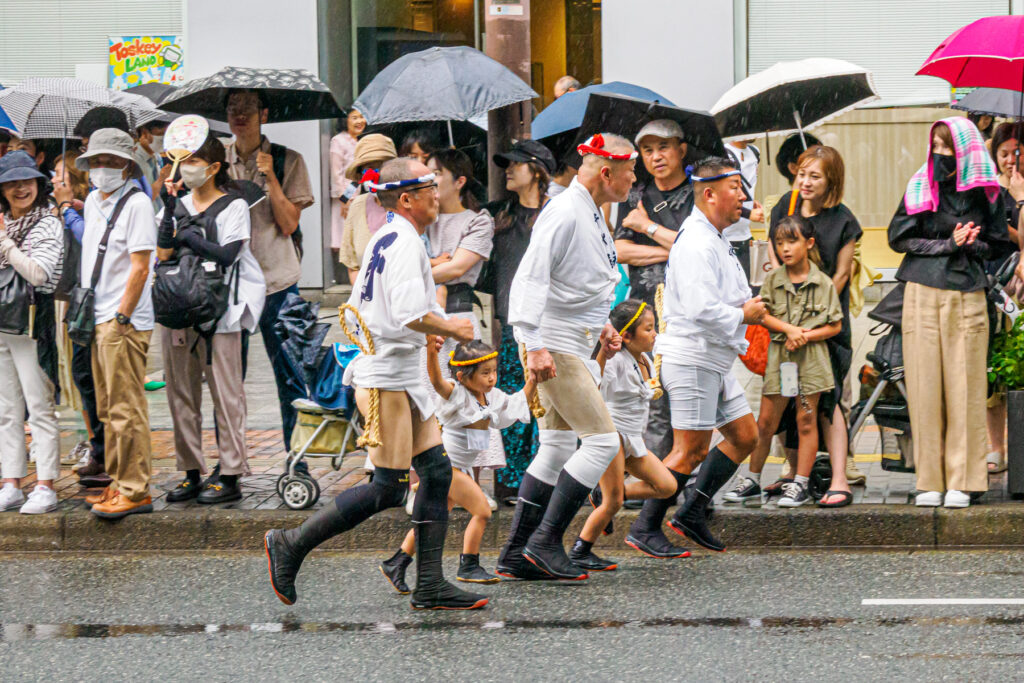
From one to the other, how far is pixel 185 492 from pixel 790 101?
4.13 meters

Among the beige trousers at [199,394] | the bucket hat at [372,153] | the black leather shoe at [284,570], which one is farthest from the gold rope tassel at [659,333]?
the beige trousers at [199,394]

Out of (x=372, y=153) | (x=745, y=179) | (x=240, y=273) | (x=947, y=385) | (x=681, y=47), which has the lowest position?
(x=947, y=385)

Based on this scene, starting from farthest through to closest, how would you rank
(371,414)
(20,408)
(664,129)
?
(20,408), (664,129), (371,414)

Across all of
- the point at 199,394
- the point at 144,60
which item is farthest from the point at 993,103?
the point at 144,60

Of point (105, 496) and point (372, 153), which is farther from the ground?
point (372, 153)

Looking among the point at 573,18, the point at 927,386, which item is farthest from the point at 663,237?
the point at 573,18

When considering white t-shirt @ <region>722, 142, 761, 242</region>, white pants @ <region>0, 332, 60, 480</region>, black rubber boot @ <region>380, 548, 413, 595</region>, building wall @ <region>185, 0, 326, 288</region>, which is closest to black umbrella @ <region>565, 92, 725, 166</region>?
white t-shirt @ <region>722, 142, 761, 242</region>

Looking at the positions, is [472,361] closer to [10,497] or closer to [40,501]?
[40,501]

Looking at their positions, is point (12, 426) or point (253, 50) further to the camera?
point (253, 50)

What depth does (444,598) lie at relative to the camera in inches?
241

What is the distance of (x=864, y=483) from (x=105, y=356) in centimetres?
402

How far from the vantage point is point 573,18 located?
14781 millimetres

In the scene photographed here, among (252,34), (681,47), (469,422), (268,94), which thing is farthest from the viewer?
(252,34)

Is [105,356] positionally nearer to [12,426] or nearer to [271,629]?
[12,426]
